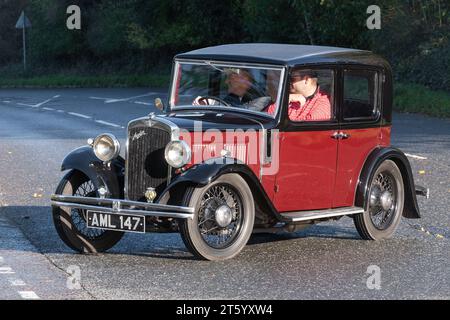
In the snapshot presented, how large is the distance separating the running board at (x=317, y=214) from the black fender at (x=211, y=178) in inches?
6.7

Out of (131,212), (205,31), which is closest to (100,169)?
(131,212)

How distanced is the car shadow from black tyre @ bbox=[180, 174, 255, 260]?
27 cm

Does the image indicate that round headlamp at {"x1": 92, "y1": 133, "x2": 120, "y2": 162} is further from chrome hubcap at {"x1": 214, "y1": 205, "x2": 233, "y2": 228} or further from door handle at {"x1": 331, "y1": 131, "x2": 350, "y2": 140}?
door handle at {"x1": 331, "y1": 131, "x2": 350, "y2": 140}

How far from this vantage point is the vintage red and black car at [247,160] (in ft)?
28.7

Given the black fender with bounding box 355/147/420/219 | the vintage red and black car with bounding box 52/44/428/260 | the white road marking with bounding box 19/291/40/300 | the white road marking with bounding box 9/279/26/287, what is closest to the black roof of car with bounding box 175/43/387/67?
the vintage red and black car with bounding box 52/44/428/260

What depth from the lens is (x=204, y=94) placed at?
9.95 m

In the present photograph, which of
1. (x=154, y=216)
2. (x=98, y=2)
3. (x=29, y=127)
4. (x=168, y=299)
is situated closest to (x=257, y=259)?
(x=154, y=216)

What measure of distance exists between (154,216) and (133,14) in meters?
37.9

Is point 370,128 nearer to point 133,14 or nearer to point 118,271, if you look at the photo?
point 118,271

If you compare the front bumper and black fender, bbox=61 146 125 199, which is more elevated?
black fender, bbox=61 146 125 199

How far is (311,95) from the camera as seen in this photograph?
969 centimetres

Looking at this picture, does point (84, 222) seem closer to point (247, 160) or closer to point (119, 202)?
point (119, 202)

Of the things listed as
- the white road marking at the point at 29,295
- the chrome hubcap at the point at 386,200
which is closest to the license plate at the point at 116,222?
the white road marking at the point at 29,295

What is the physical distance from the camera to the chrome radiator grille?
8.98 meters
